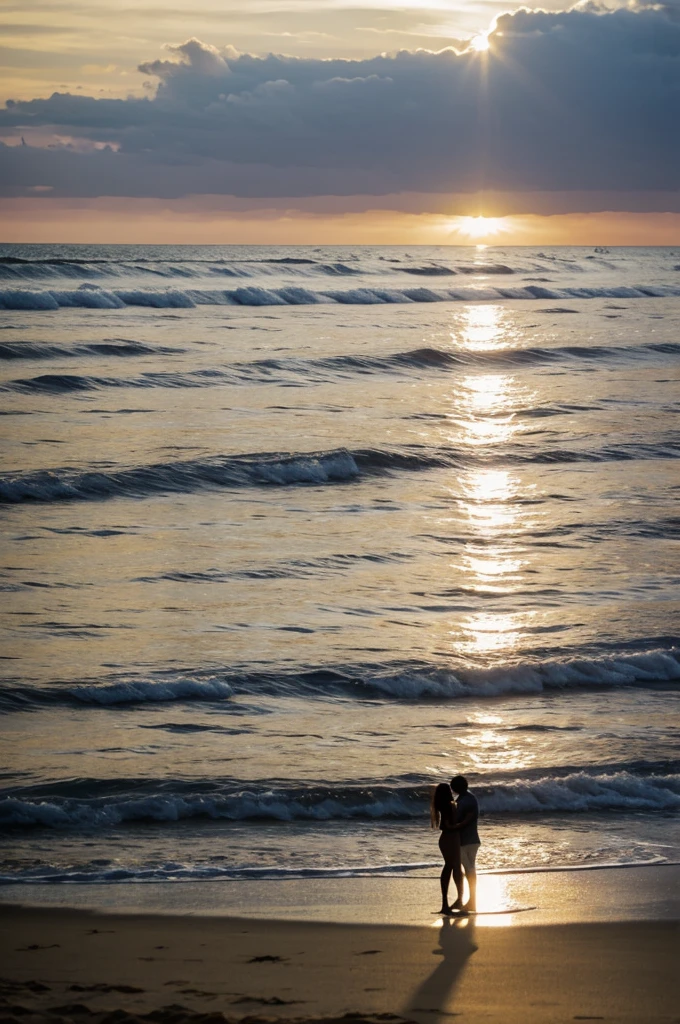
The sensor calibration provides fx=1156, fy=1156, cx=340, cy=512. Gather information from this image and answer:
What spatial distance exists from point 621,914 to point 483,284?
82.4 m

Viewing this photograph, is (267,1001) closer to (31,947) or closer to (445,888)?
(31,947)

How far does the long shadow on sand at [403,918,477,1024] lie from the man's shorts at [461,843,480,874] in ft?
1.26

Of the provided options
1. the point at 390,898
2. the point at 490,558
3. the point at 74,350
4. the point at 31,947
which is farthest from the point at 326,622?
the point at 74,350

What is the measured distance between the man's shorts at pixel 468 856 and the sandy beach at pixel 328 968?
1.17 ft

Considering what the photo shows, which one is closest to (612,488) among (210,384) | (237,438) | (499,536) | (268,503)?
(499,536)

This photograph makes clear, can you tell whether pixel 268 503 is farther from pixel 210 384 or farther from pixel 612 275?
pixel 612 275

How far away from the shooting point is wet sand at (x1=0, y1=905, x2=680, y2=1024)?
20.9 ft

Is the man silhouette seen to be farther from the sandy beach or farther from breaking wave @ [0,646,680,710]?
breaking wave @ [0,646,680,710]

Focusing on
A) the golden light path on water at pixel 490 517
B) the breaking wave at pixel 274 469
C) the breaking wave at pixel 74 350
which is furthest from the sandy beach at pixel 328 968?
the breaking wave at pixel 74 350

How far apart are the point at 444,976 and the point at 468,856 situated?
136 cm

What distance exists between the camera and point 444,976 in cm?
692

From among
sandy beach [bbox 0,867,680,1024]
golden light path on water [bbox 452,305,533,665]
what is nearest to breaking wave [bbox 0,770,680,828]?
sandy beach [bbox 0,867,680,1024]

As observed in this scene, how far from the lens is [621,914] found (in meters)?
8.14

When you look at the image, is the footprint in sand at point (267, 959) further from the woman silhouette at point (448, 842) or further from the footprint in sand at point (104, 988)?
the woman silhouette at point (448, 842)
